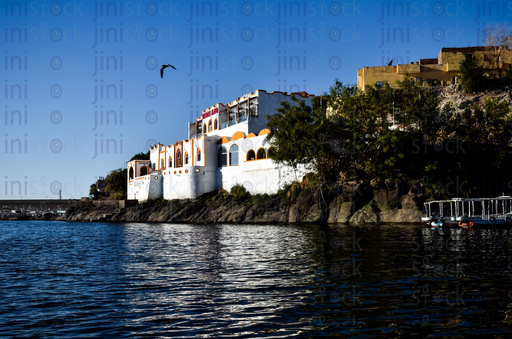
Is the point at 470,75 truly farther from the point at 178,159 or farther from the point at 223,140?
the point at 178,159

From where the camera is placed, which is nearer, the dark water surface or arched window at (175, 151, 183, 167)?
the dark water surface

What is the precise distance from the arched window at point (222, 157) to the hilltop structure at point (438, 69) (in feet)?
75.6

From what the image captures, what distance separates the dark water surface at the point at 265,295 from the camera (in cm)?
881

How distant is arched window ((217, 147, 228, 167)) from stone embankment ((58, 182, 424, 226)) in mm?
4809

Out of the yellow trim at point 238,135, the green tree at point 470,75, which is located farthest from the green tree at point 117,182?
the green tree at point 470,75

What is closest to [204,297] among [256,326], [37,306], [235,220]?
[256,326]

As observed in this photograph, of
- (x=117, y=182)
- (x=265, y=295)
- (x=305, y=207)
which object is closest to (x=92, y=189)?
(x=117, y=182)

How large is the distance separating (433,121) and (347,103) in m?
9.59

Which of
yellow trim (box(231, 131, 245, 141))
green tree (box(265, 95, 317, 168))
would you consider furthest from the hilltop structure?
yellow trim (box(231, 131, 245, 141))

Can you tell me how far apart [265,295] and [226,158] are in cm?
5572

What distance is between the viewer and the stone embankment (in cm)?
4497

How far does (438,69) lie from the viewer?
205 feet

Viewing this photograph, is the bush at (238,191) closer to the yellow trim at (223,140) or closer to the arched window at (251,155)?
the arched window at (251,155)

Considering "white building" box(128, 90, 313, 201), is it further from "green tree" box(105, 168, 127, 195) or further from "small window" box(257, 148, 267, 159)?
"green tree" box(105, 168, 127, 195)
